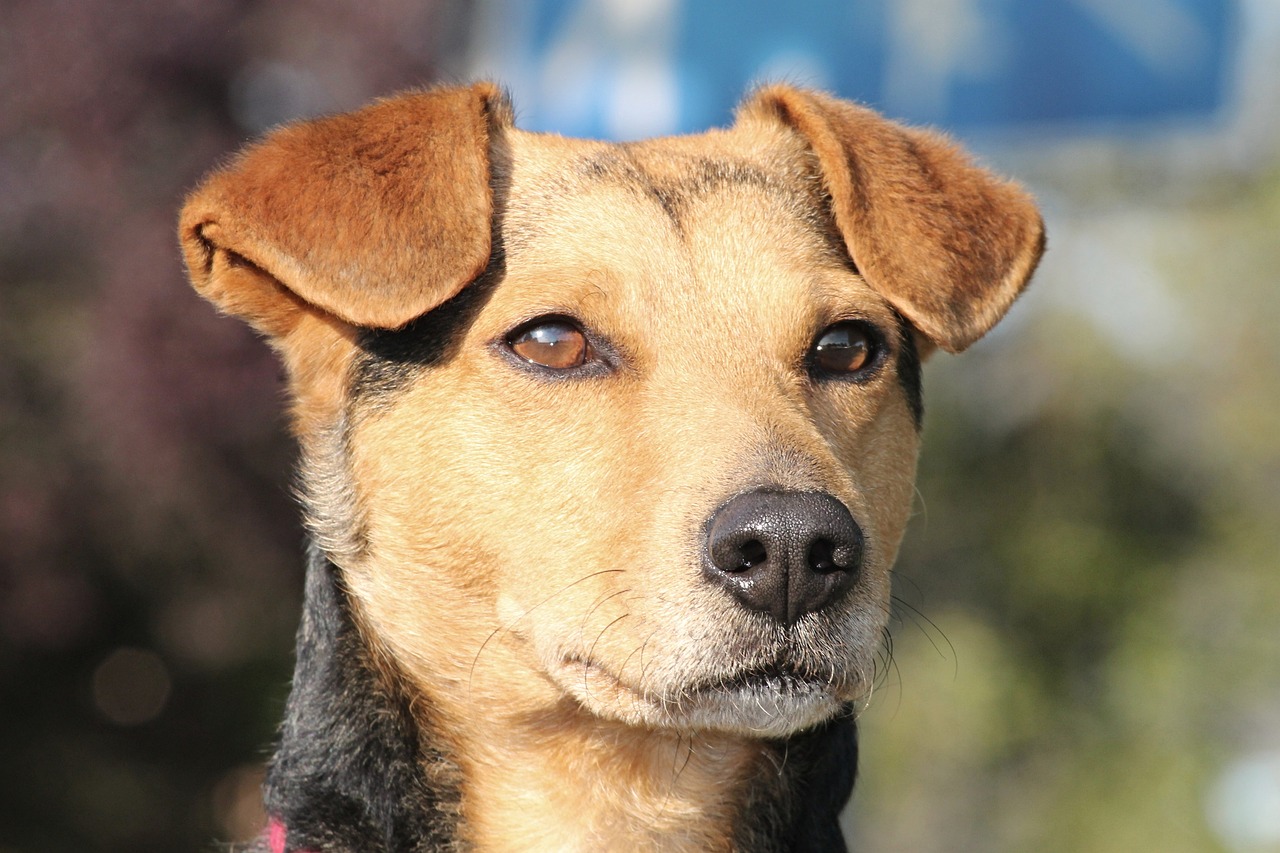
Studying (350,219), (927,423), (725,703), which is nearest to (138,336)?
(350,219)

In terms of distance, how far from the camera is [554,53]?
791cm

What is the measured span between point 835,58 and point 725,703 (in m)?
5.38

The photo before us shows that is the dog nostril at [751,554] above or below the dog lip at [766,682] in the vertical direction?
above

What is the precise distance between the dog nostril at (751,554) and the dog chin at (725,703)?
0.27m

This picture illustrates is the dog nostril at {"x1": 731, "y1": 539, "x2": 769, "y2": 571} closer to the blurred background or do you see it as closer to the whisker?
the whisker

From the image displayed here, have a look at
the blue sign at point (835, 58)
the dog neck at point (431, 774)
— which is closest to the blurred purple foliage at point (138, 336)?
the blue sign at point (835, 58)

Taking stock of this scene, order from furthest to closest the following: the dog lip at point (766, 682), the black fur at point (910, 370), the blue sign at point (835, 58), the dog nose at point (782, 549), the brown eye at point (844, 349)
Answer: the blue sign at point (835, 58) < the black fur at point (910, 370) < the brown eye at point (844, 349) < the dog lip at point (766, 682) < the dog nose at point (782, 549)

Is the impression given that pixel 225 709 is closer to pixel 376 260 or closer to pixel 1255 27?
pixel 376 260

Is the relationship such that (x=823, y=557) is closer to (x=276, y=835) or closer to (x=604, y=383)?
(x=604, y=383)

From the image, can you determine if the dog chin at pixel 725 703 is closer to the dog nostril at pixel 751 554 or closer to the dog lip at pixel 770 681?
the dog lip at pixel 770 681

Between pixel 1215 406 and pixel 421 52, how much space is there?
254 inches

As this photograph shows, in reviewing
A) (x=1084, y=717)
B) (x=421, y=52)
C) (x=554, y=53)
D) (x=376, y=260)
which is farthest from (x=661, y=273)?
(x=1084, y=717)

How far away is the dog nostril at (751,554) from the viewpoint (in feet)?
10.00

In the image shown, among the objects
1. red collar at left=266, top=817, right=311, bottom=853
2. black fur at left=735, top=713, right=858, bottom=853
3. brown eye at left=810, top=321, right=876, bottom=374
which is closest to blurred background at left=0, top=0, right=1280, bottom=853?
brown eye at left=810, top=321, right=876, bottom=374
